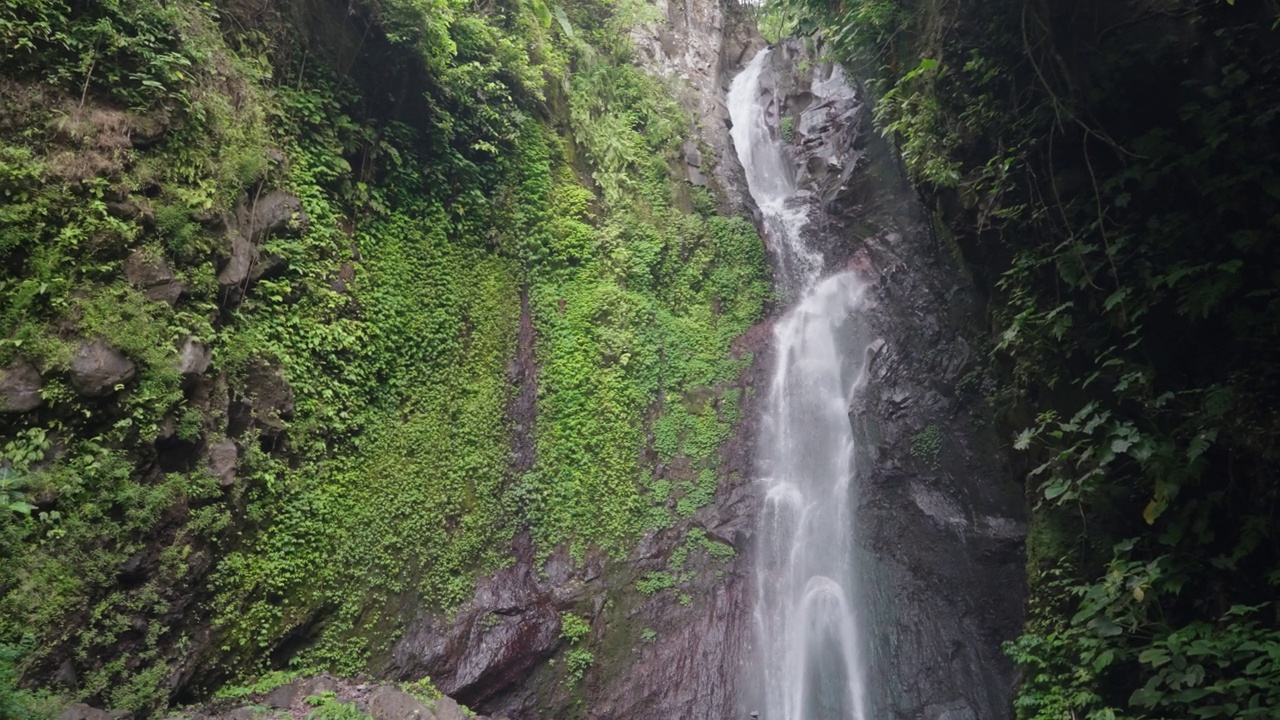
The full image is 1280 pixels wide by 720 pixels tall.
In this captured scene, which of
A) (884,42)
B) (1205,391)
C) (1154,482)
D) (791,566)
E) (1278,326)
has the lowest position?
(791,566)

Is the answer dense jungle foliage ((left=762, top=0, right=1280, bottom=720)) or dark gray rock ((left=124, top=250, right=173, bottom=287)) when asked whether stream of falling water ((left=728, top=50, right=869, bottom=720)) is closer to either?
dense jungle foliage ((left=762, top=0, right=1280, bottom=720))

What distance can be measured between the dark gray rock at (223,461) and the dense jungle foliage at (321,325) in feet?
0.08

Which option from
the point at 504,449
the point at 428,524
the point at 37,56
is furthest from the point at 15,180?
the point at 504,449

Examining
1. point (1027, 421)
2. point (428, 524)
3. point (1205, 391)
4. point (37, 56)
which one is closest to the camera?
point (1205, 391)

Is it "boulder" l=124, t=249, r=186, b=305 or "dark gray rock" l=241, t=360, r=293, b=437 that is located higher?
"boulder" l=124, t=249, r=186, b=305

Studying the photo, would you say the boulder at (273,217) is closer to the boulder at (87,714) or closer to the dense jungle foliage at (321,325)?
the dense jungle foliage at (321,325)

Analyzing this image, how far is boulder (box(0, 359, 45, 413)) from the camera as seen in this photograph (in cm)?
494

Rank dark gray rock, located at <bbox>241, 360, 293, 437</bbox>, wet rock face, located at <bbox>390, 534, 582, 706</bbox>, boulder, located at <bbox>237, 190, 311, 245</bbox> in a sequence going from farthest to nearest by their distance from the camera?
1. wet rock face, located at <bbox>390, 534, 582, 706</bbox>
2. boulder, located at <bbox>237, 190, 311, 245</bbox>
3. dark gray rock, located at <bbox>241, 360, 293, 437</bbox>

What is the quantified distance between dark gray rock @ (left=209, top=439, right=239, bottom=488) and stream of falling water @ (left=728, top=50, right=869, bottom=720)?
7.68 metres

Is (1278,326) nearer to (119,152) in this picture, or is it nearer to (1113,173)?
(1113,173)

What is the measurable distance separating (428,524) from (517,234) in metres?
5.26

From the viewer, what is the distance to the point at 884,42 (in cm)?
877

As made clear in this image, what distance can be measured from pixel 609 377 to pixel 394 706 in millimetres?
6037

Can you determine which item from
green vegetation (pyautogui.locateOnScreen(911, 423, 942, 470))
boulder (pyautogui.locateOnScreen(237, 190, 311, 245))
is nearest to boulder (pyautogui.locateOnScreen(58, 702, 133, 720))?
boulder (pyautogui.locateOnScreen(237, 190, 311, 245))
